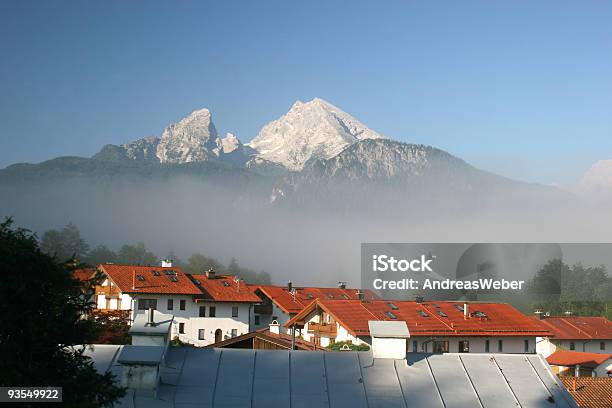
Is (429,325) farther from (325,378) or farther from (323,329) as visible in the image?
(325,378)

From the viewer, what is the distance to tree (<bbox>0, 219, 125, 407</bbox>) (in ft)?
37.9

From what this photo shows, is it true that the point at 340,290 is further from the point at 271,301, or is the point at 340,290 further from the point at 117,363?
the point at 117,363

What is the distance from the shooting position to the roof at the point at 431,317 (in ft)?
169

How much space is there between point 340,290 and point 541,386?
6886 cm

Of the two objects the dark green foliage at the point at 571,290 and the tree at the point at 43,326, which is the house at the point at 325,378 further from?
the dark green foliage at the point at 571,290

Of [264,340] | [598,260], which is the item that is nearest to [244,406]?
[264,340]

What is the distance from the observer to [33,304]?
39.2 ft

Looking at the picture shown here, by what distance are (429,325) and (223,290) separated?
24909mm

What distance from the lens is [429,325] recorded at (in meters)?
53.7

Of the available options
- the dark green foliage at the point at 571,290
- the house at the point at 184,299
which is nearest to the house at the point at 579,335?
the house at the point at 184,299

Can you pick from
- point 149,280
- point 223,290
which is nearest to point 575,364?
point 223,290

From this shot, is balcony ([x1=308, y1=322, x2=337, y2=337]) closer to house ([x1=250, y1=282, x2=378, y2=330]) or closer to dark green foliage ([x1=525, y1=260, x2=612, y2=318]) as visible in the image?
house ([x1=250, y1=282, x2=378, y2=330])

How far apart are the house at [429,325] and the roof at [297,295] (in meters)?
12.9

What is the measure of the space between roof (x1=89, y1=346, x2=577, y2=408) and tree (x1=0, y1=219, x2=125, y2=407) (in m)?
2.53
